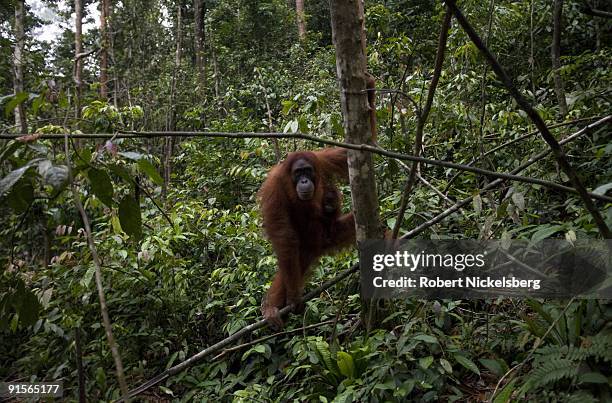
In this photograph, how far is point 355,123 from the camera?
2.60m

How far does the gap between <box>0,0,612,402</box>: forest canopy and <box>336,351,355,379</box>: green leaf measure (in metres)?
0.01

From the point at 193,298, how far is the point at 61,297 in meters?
1.23

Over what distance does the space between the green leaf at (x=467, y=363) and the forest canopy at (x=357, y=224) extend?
0.03 feet

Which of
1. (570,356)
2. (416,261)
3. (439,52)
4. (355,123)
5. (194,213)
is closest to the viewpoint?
(439,52)

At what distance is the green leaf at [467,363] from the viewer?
2748mm

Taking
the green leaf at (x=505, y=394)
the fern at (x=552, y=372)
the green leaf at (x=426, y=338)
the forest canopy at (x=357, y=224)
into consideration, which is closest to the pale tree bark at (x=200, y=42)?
the forest canopy at (x=357, y=224)

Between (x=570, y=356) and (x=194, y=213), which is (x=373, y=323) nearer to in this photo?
(x=570, y=356)

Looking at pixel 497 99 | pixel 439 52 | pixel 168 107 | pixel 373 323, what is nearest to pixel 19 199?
pixel 439 52

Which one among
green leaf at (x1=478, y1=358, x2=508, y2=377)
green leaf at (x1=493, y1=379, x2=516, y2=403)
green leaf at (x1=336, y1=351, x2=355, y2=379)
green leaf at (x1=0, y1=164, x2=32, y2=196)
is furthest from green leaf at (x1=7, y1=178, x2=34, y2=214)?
green leaf at (x1=478, y1=358, x2=508, y2=377)

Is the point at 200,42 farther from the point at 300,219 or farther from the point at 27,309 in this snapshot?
the point at 27,309

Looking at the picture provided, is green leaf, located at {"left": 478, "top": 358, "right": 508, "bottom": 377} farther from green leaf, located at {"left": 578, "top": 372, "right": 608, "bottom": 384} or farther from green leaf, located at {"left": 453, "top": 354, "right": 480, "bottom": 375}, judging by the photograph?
green leaf, located at {"left": 578, "top": 372, "right": 608, "bottom": 384}

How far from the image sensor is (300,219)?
3725 mm

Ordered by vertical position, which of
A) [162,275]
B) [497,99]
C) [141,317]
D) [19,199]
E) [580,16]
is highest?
[580,16]

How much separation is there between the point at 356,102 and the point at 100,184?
1455 millimetres
